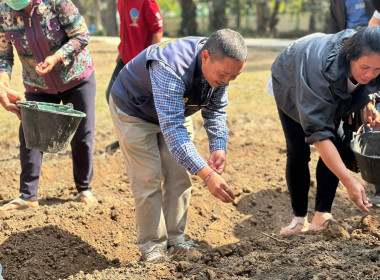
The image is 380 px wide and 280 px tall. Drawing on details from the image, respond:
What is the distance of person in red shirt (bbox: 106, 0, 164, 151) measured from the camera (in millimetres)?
6035

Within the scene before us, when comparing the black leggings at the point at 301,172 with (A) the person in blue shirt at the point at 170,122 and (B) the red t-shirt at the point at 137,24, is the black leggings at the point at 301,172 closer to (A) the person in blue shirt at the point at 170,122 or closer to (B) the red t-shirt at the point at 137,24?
(A) the person in blue shirt at the point at 170,122

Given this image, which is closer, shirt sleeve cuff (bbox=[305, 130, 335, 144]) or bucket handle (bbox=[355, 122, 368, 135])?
shirt sleeve cuff (bbox=[305, 130, 335, 144])

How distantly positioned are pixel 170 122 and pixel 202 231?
68.8 inches

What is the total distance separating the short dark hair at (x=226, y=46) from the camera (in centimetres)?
329

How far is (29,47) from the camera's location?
15.4ft

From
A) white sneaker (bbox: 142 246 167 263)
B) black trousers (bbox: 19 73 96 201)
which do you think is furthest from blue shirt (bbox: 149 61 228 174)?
black trousers (bbox: 19 73 96 201)

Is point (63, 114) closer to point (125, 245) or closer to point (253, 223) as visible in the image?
point (125, 245)

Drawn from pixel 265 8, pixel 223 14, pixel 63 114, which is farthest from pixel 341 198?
pixel 265 8

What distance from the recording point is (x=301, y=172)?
4453mm

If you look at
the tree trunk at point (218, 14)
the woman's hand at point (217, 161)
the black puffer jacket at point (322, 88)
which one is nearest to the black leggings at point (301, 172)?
the black puffer jacket at point (322, 88)

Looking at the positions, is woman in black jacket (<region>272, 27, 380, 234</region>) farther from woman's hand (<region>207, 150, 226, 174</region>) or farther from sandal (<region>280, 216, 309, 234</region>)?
sandal (<region>280, 216, 309, 234</region>)

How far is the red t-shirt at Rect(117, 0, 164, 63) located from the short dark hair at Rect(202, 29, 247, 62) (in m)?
2.74

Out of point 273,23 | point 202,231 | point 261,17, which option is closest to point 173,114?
point 202,231

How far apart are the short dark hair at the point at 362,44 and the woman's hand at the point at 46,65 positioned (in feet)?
7.06
